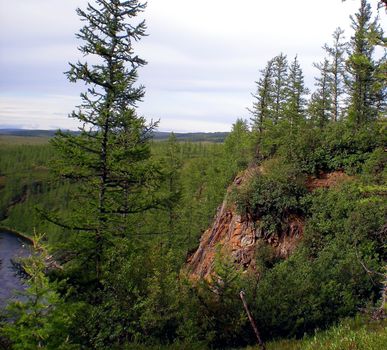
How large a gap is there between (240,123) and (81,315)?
4552 centimetres

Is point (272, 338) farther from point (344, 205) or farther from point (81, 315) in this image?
point (344, 205)

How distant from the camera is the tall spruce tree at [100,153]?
10852 mm

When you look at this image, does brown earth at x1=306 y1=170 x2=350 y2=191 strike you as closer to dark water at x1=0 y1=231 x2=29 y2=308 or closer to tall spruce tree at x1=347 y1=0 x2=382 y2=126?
tall spruce tree at x1=347 y1=0 x2=382 y2=126

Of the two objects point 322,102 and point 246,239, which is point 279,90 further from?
point 246,239

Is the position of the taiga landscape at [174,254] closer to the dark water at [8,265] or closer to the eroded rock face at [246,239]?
the eroded rock face at [246,239]

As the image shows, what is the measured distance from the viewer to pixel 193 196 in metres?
52.1

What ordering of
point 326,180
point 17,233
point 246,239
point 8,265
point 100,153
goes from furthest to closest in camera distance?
1. point 17,233
2. point 8,265
3. point 326,180
4. point 246,239
5. point 100,153

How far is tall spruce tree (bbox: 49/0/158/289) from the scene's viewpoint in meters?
10.9

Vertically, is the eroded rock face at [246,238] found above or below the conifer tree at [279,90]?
below

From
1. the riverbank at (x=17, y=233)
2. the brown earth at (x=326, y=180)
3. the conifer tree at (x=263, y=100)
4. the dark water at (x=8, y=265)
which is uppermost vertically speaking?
the conifer tree at (x=263, y=100)

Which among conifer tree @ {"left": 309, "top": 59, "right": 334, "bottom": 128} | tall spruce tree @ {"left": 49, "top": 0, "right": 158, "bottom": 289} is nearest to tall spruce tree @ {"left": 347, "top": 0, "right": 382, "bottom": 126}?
conifer tree @ {"left": 309, "top": 59, "right": 334, "bottom": 128}

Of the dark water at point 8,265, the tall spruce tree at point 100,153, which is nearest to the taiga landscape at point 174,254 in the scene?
the tall spruce tree at point 100,153

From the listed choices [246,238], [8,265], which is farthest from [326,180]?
[8,265]

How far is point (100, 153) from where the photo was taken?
1166cm
